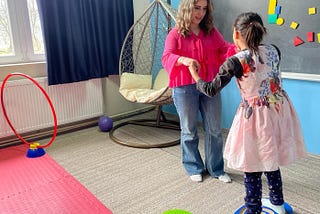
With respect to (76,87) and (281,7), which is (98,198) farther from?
(281,7)

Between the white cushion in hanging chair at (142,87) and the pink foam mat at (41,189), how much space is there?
3.29 ft

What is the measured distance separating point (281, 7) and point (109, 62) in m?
1.97

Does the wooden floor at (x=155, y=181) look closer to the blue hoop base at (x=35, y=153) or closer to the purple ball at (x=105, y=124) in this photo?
the blue hoop base at (x=35, y=153)

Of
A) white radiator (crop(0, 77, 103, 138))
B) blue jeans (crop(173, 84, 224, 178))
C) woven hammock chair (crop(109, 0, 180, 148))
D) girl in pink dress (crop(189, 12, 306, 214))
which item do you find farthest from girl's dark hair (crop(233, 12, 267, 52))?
white radiator (crop(0, 77, 103, 138))

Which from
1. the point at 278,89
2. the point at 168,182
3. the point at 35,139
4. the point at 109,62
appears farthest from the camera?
the point at 109,62

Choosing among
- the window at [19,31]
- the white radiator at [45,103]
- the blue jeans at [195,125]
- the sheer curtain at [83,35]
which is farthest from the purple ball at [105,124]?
the blue jeans at [195,125]

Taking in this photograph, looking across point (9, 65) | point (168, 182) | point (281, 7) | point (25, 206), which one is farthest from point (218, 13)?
point (25, 206)

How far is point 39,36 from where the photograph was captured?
10.7ft

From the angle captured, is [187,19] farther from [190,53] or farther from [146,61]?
[146,61]

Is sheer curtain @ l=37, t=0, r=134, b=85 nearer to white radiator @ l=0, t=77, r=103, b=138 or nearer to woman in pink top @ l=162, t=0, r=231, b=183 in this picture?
white radiator @ l=0, t=77, r=103, b=138

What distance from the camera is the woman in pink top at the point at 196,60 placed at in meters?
1.95

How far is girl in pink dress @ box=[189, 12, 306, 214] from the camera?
1.44m

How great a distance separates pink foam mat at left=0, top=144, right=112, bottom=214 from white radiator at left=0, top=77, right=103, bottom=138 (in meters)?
0.47

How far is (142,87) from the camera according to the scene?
3.48 m
